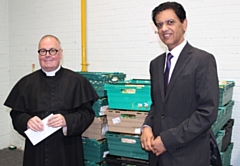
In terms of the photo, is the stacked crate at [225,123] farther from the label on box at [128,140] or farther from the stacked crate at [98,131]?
the stacked crate at [98,131]

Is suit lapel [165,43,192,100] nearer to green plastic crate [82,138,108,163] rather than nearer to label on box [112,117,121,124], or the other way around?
label on box [112,117,121,124]

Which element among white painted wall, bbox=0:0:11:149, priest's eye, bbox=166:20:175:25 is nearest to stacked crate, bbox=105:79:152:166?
priest's eye, bbox=166:20:175:25

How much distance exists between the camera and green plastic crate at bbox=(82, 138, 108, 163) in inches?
104

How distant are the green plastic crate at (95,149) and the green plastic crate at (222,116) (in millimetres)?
1051

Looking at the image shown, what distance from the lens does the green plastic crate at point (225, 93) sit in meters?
2.29

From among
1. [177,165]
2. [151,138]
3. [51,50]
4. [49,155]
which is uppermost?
[51,50]

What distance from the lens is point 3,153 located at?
411cm

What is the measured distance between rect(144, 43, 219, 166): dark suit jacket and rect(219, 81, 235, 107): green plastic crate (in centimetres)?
87

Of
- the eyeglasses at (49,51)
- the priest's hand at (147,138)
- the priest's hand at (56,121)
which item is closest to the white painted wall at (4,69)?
the eyeglasses at (49,51)

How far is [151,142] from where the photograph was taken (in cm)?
155

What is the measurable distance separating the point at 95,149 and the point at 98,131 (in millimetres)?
174

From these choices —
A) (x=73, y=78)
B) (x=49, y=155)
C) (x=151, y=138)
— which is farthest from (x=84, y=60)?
(x=151, y=138)

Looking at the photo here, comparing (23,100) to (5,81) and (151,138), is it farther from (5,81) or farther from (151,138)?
(5,81)

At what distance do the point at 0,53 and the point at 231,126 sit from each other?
135 inches
